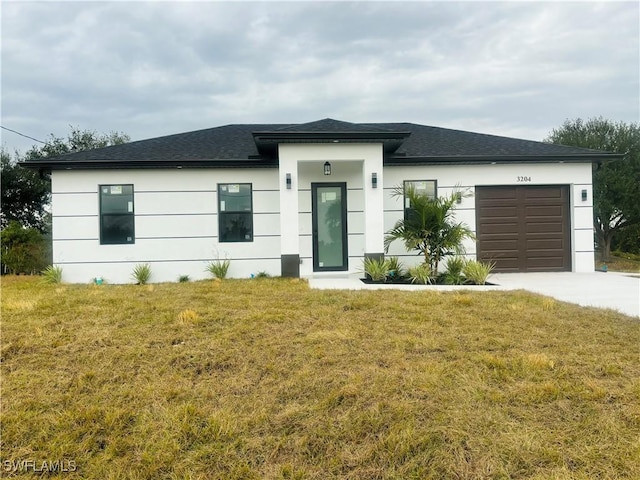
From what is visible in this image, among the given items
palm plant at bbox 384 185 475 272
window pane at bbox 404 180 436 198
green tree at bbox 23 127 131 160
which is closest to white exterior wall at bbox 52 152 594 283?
window pane at bbox 404 180 436 198

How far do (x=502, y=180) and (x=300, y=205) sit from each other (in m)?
5.13

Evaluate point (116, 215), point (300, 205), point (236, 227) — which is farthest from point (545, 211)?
point (116, 215)

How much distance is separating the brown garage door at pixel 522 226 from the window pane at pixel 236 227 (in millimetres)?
5787

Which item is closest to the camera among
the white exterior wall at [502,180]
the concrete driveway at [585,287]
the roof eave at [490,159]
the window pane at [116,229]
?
the concrete driveway at [585,287]

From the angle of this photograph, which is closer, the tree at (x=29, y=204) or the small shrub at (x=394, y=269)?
the small shrub at (x=394, y=269)

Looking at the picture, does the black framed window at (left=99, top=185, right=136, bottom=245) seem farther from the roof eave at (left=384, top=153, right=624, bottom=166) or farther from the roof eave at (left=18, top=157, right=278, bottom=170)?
the roof eave at (left=384, top=153, right=624, bottom=166)

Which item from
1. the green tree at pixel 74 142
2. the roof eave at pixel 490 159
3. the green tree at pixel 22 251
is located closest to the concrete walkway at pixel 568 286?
the roof eave at pixel 490 159

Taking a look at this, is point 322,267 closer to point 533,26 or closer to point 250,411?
point 250,411

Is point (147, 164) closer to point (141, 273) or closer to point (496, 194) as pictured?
point (141, 273)

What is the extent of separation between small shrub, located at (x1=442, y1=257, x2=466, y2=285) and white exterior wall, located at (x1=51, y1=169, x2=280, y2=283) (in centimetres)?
401

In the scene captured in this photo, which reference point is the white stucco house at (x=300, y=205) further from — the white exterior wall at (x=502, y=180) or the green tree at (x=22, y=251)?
the green tree at (x=22, y=251)

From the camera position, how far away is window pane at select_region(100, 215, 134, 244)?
9211mm

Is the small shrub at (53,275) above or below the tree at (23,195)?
below

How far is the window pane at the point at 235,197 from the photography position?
373 inches
